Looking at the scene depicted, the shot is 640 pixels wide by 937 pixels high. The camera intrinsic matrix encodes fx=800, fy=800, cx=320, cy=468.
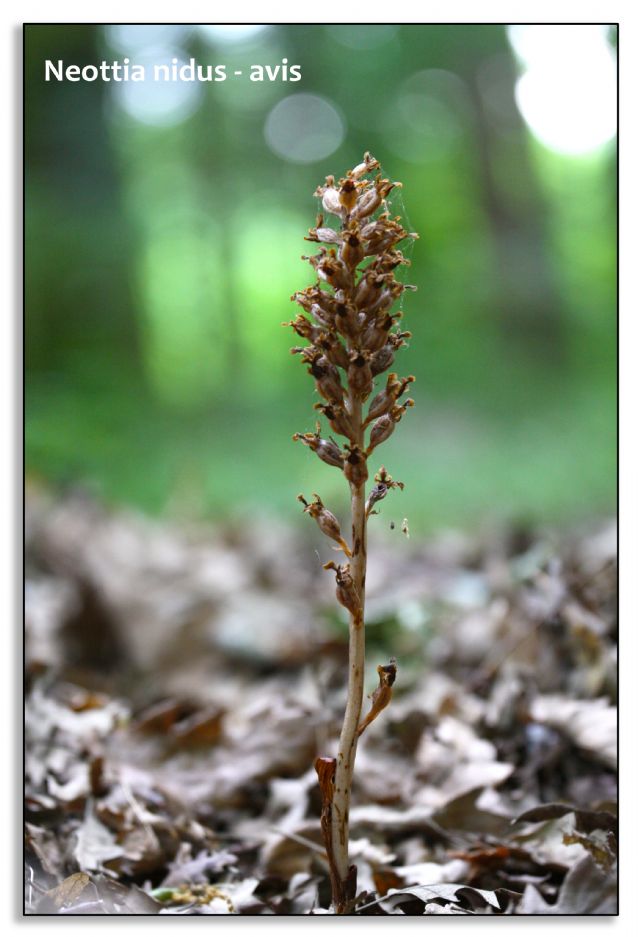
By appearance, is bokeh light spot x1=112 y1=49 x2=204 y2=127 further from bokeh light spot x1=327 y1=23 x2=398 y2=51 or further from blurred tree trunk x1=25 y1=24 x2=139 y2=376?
bokeh light spot x1=327 y1=23 x2=398 y2=51

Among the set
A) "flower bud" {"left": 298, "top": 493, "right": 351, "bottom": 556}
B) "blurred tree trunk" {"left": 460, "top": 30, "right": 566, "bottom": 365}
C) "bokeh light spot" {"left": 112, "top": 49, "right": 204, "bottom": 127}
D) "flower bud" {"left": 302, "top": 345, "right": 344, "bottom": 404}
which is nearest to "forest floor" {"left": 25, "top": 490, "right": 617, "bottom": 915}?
"flower bud" {"left": 298, "top": 493, "right": 351, "bottom": 556}

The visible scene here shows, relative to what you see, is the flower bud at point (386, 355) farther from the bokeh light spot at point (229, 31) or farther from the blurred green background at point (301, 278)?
the blurred green background at point (301, 278)

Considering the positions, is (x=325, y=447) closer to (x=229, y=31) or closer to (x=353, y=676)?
(x=353, y=676)

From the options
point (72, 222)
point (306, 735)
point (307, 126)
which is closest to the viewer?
point (306, 735)

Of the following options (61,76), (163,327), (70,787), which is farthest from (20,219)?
(163,327)

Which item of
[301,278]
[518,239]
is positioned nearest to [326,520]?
[301,278]
